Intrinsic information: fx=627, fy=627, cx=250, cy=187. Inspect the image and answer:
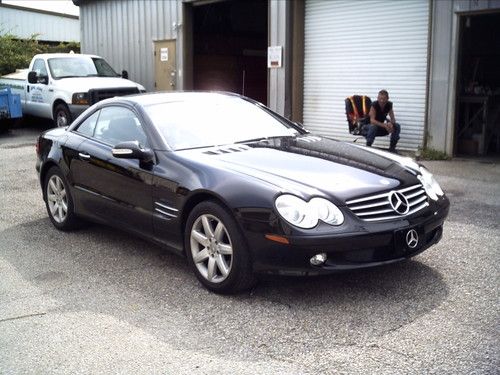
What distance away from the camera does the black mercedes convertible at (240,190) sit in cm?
412

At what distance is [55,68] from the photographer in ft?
49.9

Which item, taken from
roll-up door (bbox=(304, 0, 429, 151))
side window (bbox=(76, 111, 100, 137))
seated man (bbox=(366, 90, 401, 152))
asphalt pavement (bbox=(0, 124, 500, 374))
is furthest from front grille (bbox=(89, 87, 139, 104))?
asphalt pavement (bbox=(0, 124, 500, 374))

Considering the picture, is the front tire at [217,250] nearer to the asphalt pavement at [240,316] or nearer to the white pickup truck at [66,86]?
the asphalt pavement at [240,316]

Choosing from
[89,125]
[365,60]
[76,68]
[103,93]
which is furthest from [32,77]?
[89,125]

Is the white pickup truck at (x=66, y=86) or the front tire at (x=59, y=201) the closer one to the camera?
the front tire at (x=59, y=201)

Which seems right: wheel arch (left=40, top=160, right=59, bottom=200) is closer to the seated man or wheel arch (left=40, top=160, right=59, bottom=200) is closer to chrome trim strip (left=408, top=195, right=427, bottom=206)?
chrome trim strip (left=408, top=195, right=427, bottom=206)

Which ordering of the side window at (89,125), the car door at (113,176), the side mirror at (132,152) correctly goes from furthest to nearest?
the side window at (89,125), the car door at (113,176), the side mirror at (132,152)

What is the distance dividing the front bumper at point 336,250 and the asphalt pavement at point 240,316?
29cm

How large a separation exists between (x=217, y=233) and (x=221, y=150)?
2.88 ft

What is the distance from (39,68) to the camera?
51.1 ft

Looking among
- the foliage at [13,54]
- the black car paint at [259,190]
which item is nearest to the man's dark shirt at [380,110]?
the black car paint at [259,190]

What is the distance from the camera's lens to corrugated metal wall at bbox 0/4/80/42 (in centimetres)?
3100

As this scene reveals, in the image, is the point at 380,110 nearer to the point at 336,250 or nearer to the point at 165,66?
the point at 336,250

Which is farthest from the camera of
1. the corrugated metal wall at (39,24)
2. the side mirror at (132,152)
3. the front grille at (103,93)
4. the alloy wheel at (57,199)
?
the corrugated metal wall at (39,24)
